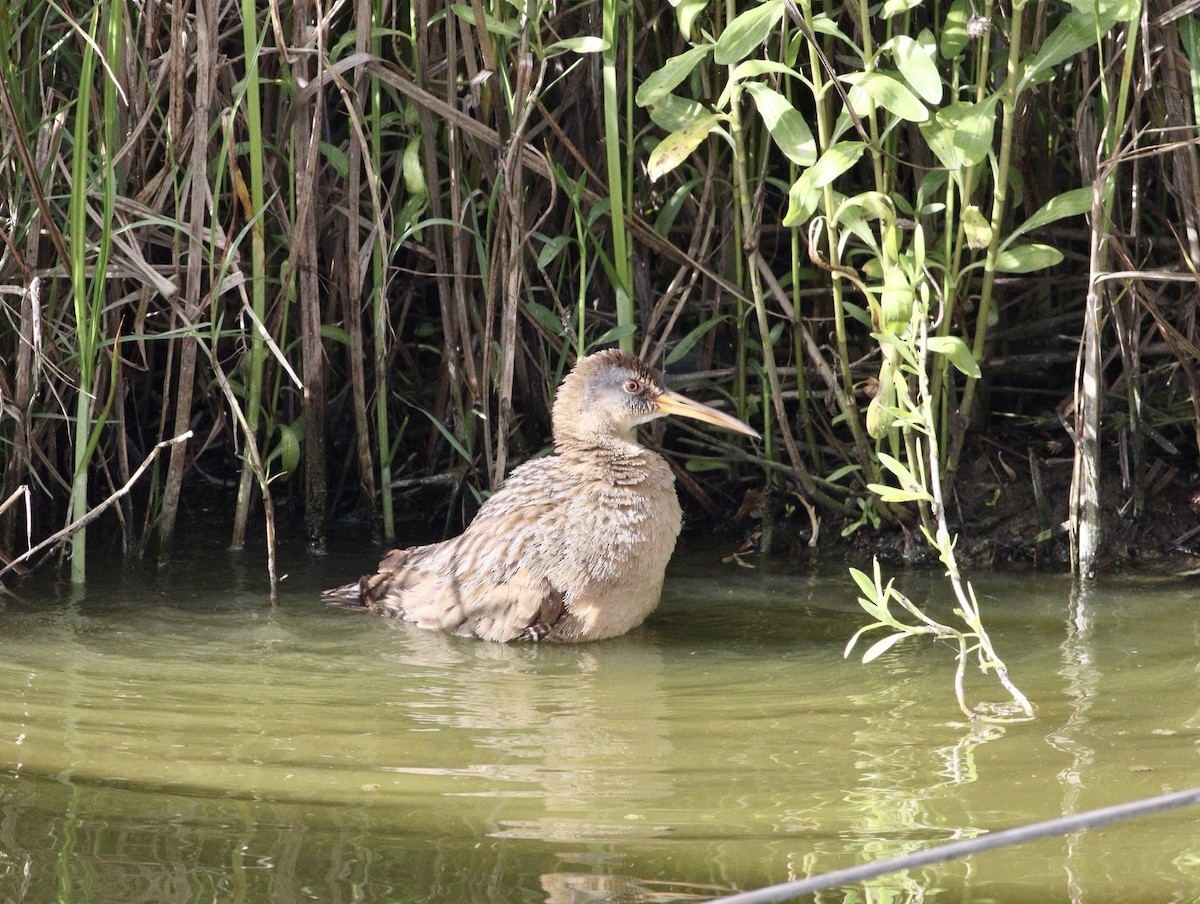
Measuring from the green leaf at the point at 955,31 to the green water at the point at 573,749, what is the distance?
6.03ft

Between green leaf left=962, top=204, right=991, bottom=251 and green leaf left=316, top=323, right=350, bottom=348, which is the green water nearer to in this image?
green leaf left=316, top=323, right=350, bottom=348

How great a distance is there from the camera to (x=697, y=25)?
544cm

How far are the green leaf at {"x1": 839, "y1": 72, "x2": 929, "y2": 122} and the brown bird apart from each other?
4.36 ft

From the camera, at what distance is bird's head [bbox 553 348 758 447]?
5363 mm

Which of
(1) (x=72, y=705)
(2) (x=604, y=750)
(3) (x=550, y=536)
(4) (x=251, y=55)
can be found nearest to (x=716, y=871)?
(2) (x=604, y=750)

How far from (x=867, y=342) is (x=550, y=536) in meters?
1.59

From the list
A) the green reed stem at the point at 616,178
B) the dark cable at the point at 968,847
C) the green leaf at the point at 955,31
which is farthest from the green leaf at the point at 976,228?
the dark cable at the point at 968,847

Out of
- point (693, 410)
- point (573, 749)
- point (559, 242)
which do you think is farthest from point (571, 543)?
point (573, 749)

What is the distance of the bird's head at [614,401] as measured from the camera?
5363 millimetres

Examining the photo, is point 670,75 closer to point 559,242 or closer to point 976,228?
point 559,242

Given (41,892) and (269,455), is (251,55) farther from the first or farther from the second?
(41,892)

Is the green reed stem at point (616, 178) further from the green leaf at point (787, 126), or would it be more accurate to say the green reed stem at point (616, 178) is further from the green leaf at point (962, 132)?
the green leaf at point (962, 132)

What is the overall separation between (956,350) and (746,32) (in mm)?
1134

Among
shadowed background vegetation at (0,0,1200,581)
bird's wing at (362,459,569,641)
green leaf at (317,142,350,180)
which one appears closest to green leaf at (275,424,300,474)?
shadowed background vegetation at (0,0,1200,581)
